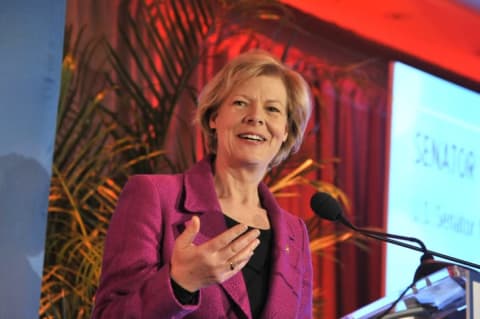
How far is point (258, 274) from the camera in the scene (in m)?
2.37

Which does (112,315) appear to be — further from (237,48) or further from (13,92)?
(237,48)

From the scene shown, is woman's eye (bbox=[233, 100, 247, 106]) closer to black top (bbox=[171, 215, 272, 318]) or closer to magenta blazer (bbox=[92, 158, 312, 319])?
magenta blazer (bbox=[92, 158, 312, 319])

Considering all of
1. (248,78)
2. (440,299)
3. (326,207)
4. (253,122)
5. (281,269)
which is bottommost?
(440,299)

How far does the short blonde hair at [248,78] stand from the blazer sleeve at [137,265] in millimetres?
368

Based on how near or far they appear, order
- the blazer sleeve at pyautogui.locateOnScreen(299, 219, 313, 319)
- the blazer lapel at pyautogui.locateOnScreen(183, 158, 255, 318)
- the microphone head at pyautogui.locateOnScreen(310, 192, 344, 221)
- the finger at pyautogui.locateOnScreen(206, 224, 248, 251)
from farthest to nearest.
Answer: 1. the blazer sleeve at pyautogui.locateOnScreen(299, 219, 313, 319)
2. the blazer lapel at pyautogui.locateOnScreen(183, 158, 255, 318)
3. the microphone head at pyautogui.locateOnScreen(310, 192, 344, 221)
4. the finger at pyautogui.locateOnScreen(206, 224, 248, 251)

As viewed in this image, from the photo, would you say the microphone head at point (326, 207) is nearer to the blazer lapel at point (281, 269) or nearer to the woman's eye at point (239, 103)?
the blazer lapel at point (281, 269)

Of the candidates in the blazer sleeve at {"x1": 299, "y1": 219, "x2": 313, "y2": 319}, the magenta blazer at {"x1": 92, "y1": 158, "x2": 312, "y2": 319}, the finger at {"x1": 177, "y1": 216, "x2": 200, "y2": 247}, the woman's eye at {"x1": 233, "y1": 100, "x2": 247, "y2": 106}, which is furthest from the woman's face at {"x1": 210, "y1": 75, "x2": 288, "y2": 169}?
the finger at {"x1": 177, "y1": 216, "x2": 200, "y2": 247}

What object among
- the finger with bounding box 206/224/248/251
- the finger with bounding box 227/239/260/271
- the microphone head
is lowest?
the finger with bounding box 227/239/260/271

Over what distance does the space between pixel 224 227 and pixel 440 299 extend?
0.63 m

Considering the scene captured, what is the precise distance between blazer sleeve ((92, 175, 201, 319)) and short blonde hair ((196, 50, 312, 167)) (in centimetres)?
37

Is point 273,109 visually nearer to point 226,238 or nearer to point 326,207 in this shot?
point 326,207

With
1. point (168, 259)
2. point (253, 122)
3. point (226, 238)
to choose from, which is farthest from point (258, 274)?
point (226, 238)

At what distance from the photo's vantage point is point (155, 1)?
4.30 m

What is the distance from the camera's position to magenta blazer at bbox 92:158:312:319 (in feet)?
6.72
